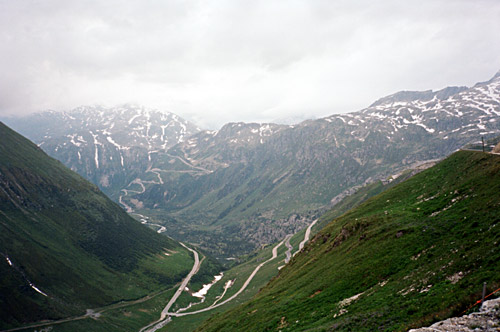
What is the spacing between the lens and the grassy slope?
32700 mm

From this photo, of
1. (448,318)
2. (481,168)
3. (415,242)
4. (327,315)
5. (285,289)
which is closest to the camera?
(448,318)

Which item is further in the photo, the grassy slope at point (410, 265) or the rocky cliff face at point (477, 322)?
the grassy slope at point (410, 265)

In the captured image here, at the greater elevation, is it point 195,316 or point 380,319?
point 380,319

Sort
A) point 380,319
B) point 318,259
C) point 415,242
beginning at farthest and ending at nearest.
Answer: point 318,259, point 415,242, point 380,319

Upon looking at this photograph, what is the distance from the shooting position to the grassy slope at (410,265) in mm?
32700

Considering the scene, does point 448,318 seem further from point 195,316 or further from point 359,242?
point 195,316

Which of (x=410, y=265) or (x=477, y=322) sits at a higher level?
(x=477, y=322)

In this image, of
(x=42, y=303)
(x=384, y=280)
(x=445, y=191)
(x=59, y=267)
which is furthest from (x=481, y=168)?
(x=59, y=267)

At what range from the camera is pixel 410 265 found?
151 feet

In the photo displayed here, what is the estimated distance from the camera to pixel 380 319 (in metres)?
33.7

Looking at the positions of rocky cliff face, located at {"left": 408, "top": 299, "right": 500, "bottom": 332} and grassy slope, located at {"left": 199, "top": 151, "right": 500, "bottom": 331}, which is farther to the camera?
grassy slope, located at {"left": 199, "top": 151, "right": 500, "bottom": 331}

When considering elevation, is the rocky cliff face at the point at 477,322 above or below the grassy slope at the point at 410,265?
above

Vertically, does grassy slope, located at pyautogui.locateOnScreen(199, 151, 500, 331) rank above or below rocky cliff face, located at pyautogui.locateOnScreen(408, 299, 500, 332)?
below

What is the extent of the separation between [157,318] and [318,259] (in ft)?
468
